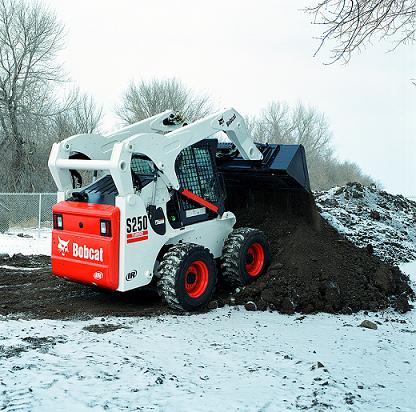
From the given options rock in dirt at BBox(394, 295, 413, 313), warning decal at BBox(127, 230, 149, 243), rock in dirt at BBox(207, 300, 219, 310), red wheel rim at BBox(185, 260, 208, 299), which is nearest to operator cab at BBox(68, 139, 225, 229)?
warning decal at BBox(127, 230, 149, 243)

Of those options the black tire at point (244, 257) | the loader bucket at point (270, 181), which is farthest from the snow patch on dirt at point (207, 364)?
the loader bucket at point (270, 181)

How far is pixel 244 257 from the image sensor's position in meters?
8.27

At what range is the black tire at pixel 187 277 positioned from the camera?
705 centimetres

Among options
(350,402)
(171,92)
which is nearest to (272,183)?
(350,402)

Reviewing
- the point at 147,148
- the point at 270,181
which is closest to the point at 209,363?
the point at 147,148

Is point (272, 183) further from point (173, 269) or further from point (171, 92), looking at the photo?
point (171, 92)

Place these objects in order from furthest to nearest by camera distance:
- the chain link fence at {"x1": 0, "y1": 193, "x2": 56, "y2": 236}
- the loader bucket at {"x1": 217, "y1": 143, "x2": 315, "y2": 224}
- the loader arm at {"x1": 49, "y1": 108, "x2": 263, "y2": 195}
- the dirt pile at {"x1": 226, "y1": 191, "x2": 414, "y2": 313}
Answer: the chain link fence at {"x1": 0, "y1": 193, "x2": 56, "y2": 236}
the loader bucket at {"x1": 217, "y1": 143, "x2": 315, "y2": 224}
the dirt pile at {"x1": 226, "y1": 191, "x2": 414, "y2": 313}
the loader arm at {"x1": 49, "y1": 108, "x2": 263, "y2": 195}

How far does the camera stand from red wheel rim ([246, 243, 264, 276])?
8562 millimetres

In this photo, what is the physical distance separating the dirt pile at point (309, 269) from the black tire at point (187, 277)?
22.5 inches

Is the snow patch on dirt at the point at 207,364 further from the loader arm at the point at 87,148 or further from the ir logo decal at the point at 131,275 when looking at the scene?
the loader arm at the point at 87,148

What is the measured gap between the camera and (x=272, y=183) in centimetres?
939

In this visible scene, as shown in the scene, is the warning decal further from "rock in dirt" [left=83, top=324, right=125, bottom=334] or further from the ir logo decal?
"rock in dirt" [left=83, top=324, right=125, bottom=334]

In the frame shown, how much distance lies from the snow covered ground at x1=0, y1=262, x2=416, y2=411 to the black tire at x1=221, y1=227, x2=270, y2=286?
0.87 metres

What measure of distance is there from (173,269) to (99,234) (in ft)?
3.33
